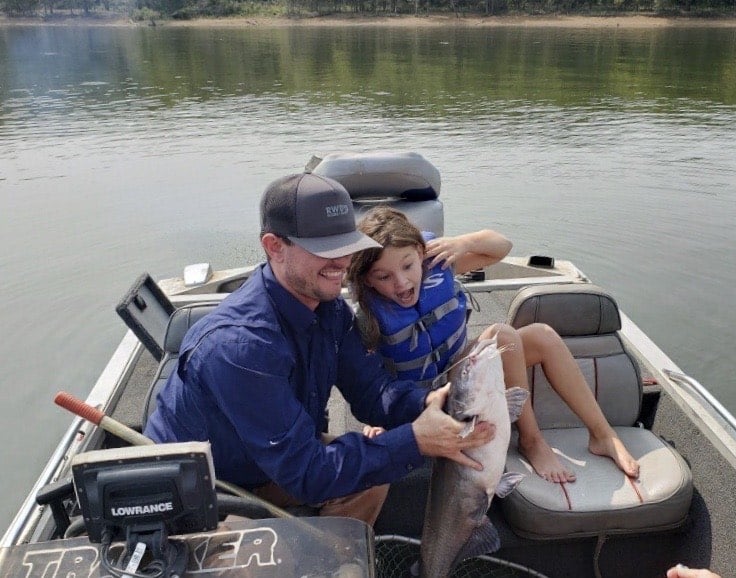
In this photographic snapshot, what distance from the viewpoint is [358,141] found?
→ 14422mm

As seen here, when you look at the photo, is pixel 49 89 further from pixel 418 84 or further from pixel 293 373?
pixel 293 373

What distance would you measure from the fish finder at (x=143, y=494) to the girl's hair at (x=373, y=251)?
4.21 feet

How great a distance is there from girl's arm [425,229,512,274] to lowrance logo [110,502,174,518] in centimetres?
177

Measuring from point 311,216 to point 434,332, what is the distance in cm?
111

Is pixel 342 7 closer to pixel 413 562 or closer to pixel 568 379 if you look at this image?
pixel 568 379

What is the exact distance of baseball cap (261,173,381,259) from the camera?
6.70ft

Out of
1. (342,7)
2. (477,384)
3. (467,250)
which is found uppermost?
(342,7)

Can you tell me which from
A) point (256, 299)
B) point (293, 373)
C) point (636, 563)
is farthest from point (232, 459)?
point (636, 563)

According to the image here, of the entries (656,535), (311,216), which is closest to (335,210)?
(311,216)

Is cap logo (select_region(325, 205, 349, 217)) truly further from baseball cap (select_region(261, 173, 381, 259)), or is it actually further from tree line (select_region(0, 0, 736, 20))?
tree line (select_region(0, 0, 736, 20))

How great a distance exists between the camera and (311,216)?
204cm

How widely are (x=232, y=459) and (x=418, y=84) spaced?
71.0 feet

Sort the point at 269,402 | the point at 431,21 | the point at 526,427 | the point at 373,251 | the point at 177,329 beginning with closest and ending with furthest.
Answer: the point at 269,402 < the point at 373,251 < the point at 526,427 < the point at 177,329 < the point at 431,21

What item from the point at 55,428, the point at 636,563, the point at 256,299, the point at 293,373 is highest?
the point at 256,299
